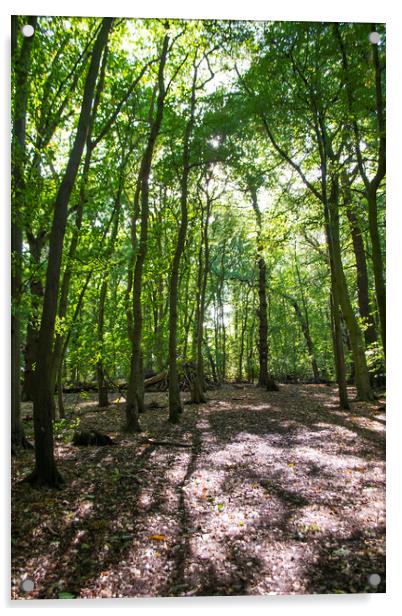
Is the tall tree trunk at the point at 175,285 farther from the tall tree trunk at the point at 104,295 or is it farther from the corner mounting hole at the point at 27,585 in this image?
the corner mounting hole at the point at 27,585

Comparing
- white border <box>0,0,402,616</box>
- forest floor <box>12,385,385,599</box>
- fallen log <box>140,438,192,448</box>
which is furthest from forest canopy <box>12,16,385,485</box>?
fallen log <box>140,438,192,448</box>

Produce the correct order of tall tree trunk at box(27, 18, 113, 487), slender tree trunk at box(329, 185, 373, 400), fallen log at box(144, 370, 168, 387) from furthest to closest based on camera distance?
fallen log at box(144, 370, 168, 387)
slender tree trunk at box(329, 185, 373, 400)
tall tree trunk at box(27, 18, 113, 487)

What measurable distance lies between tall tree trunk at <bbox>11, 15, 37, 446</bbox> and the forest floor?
36.4 inches

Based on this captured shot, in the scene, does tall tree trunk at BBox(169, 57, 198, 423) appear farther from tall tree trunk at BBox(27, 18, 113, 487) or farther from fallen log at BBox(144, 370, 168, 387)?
fallen log at BBox(144, 370, 168, 387)

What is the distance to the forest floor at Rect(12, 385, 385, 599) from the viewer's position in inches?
104

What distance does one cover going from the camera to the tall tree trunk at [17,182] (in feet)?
12.5

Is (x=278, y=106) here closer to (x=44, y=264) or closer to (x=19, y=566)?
(x=44, y=264)

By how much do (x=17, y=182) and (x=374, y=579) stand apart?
480cm

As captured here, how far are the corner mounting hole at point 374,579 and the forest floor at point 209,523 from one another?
0.04 meters

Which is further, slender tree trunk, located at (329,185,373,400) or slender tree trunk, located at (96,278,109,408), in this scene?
slender tree trunk, located at (96,278,109,408)

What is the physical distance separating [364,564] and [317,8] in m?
4.97

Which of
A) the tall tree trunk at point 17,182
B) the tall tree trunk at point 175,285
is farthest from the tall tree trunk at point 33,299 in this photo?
the tall tree trunk at point 175,285
